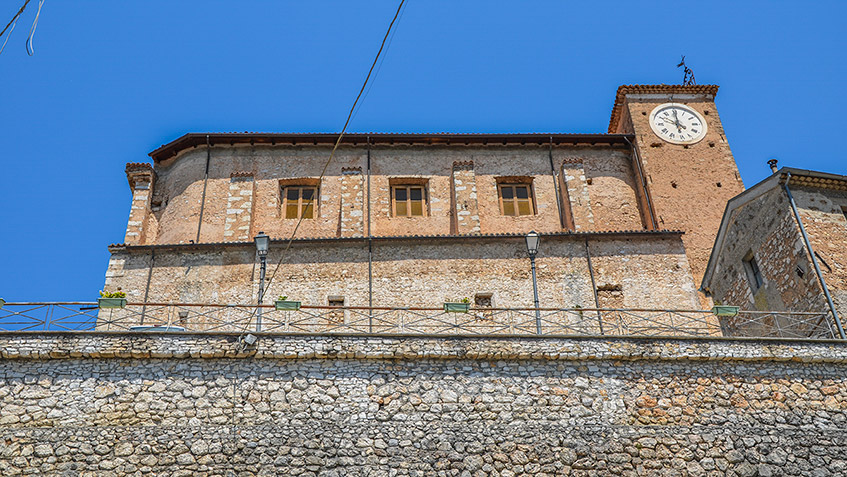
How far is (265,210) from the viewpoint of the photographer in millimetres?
23188

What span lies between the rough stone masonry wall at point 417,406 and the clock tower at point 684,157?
8.35 meters

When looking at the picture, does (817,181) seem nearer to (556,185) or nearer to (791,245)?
(791,245)

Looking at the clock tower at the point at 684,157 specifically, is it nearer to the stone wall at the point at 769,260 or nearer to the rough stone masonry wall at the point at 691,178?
the rough stone masonry wall at the point at 691,178

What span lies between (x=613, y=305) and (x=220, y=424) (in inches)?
447

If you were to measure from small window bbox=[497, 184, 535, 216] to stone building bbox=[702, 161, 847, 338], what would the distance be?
637 centimetres

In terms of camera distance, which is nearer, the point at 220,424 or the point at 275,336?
the point at 220,424

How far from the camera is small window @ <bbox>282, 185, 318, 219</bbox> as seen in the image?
2325 centimetres

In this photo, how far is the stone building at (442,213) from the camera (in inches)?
816

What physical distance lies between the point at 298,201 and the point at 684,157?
12.3m

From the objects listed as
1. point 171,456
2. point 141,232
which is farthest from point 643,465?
point 141,232

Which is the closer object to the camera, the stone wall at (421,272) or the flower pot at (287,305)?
the flower pot at (287,305)

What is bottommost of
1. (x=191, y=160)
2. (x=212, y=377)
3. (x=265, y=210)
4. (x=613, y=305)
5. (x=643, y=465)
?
(x=643, y=465)

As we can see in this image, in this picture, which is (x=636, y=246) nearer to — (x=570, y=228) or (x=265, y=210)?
(x=570, y=228)

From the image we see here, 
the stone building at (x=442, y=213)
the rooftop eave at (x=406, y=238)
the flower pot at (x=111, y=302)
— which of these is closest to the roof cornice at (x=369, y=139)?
the stone building at (x=442, y=213)
